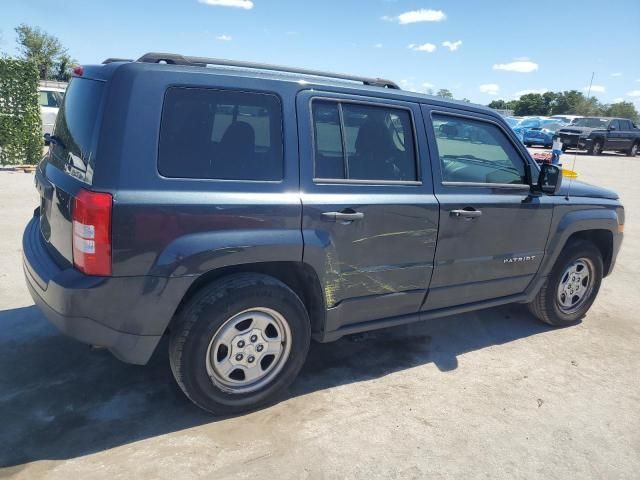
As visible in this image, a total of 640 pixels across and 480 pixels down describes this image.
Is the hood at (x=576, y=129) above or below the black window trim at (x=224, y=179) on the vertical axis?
above

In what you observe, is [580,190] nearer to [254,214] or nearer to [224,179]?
[254,214]

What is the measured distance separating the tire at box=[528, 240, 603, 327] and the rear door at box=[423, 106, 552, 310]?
Answer: 386 mm

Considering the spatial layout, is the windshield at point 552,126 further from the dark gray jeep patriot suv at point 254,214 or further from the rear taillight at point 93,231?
the rear taillight at point 93,231

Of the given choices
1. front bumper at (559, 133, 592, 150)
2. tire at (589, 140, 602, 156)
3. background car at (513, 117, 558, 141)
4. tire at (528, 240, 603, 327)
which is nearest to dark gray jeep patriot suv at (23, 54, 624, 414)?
tire at (528, 240, 603, 327)

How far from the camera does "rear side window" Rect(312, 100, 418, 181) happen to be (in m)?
2.99

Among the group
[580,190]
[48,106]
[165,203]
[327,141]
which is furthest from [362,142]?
[48,106]

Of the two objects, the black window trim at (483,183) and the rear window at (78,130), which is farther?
the black window trim at (483,183)

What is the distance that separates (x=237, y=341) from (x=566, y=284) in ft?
10.5

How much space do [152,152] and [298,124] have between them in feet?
2.79

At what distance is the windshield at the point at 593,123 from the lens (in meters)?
25.2

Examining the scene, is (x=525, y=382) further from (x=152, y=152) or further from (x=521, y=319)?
(x=152, y=152)

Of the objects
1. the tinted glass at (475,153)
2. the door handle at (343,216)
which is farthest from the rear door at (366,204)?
the tinted glass at (475,153)

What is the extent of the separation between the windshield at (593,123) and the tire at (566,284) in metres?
24.1

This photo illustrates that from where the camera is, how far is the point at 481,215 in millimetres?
3574
